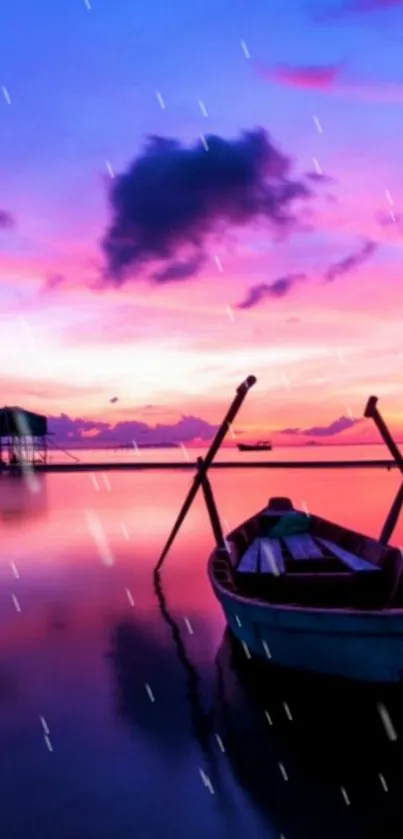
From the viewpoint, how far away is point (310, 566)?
15.1 m

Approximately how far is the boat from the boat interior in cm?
2

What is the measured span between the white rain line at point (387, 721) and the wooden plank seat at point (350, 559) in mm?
2511

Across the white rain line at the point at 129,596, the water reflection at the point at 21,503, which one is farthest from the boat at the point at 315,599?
the water reflection at the point at 21,503

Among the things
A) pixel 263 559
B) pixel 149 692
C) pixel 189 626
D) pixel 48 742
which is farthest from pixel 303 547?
pixel 48 742

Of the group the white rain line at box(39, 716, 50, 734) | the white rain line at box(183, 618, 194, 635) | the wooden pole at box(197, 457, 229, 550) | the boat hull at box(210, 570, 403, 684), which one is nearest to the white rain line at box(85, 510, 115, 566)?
the wooden pole at box(197, 457, 229, 550)

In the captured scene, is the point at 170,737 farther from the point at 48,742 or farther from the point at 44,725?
the point at 44,725

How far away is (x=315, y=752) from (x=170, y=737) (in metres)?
2.32

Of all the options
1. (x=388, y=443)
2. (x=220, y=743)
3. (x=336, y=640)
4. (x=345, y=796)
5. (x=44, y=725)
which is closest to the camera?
(x=345, y=796)

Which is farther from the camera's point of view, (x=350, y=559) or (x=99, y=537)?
(x=99, y=537)

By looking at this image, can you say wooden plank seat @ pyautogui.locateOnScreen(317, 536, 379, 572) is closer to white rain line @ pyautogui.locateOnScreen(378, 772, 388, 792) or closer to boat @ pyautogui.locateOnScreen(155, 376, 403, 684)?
boat @ pyautogui.locateOnScreen(155, 376, 403, 684)

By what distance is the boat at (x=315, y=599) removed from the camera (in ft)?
33.6

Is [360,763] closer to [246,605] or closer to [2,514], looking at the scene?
[246,605]

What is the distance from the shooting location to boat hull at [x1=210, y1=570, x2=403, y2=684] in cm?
1005

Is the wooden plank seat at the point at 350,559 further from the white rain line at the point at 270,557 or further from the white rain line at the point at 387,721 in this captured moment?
the white rain line at the point at 387,721
